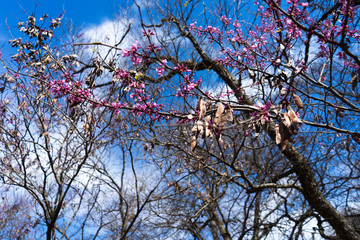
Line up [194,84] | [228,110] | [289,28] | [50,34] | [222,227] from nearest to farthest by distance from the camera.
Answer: [228,110] → [194,84] → [289,28] → [50,34] → [222,227]

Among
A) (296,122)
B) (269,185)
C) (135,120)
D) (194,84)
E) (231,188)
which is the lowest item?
(296,122)

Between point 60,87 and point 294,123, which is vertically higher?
point 60,87

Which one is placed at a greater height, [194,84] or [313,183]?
[313,183]

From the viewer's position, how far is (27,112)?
16.8 feet

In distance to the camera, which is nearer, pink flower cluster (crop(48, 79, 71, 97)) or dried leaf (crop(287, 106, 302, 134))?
dried leaf (crop(287, 106, 302, 134))

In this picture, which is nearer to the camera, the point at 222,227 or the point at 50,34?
the point at 50,34

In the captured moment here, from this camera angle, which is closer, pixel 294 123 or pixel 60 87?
pixel 294 123

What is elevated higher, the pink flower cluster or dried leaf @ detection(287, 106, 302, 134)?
the pink flower cluster

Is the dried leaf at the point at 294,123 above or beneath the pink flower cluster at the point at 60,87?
beneath

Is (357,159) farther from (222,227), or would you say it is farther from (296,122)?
(296,122)

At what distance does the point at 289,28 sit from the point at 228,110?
1601 millimetres

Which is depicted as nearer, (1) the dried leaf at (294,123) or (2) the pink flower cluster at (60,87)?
(1) the dried leaf at (294,123)

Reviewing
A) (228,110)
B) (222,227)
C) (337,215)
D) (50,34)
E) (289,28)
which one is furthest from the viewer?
(222,227)

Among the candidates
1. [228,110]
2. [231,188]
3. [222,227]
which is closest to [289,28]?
[228,110]
